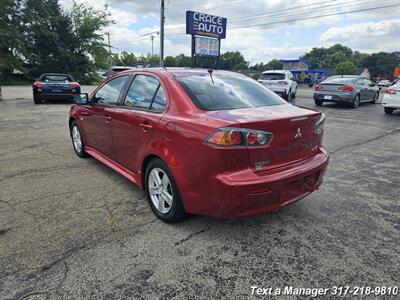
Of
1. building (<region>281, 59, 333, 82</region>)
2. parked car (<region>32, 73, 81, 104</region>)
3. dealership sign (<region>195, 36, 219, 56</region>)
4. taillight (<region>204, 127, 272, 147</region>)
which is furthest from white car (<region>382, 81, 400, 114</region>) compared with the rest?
building (<region>281, 59, 333, 82</region>)

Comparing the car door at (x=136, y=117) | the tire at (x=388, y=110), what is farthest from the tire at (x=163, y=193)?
the tire at (x=388, y=110)

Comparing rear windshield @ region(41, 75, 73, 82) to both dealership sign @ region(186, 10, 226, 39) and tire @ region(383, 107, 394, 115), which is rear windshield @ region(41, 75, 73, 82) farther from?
tire @ region(383, 107, 394, 115)

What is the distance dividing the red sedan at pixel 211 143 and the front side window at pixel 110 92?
0.05 metres

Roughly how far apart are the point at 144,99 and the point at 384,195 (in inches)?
128

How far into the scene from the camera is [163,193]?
2984 mm

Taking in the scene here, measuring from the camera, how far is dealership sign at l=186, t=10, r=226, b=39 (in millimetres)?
20031

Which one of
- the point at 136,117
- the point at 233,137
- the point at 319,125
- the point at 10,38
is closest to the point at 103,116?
the point at 136,117

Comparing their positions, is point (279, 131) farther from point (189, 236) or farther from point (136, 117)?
point (136, 117)

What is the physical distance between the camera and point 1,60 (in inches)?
1145

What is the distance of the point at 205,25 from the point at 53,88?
12.2 m

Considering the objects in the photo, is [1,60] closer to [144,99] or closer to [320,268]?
[144,99]

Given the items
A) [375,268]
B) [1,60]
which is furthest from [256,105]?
[1,60]

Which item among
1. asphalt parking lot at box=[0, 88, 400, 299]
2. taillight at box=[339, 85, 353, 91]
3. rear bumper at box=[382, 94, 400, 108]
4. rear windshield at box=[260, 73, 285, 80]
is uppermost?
rear windshield at box=[260, 73, 285, 80]

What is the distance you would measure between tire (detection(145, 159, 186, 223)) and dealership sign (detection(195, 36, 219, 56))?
63.2 ft
